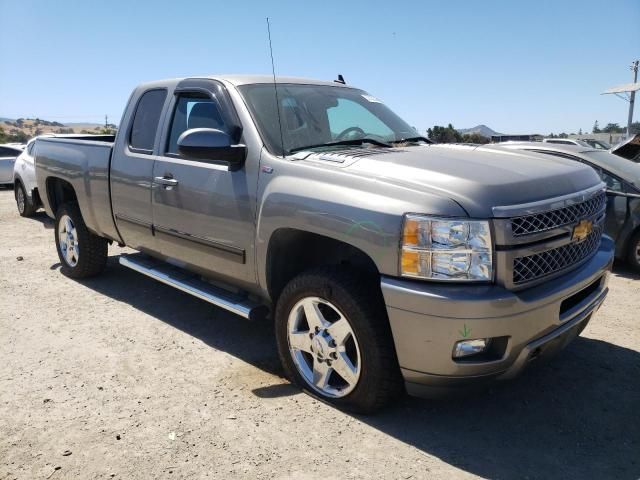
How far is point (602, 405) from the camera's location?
328 centimetres

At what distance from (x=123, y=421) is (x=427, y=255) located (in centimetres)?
198

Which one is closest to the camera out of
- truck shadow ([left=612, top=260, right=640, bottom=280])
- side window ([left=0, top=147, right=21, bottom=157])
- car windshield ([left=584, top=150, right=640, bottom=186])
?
truck shadow ([left=612, top=260, right=640, bottom=280])

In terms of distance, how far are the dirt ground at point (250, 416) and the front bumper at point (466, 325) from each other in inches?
16.0

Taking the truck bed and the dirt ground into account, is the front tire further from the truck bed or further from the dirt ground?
the truck bed

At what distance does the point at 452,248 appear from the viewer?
8.48ft

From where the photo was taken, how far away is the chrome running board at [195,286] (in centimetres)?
370

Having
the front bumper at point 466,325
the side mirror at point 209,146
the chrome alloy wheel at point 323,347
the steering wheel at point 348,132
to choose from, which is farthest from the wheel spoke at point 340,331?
the steering wheel at point 348,132

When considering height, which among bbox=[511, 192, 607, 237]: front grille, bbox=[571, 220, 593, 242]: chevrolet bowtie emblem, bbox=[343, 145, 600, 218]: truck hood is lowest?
bbox=[571, 220, 593, 242]: chevrolet bowtie emblem

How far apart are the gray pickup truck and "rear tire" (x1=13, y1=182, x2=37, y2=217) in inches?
284

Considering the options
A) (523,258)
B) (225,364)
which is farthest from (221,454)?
(523,258)

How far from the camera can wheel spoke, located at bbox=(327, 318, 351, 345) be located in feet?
9.90

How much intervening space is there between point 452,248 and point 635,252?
15.5 feet

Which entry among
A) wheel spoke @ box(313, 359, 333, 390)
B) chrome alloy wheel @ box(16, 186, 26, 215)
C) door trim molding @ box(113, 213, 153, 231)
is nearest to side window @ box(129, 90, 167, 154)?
door trim molding @ box(113, 213, 153, 231)

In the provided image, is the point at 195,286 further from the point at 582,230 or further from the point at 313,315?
the point at 582,230
